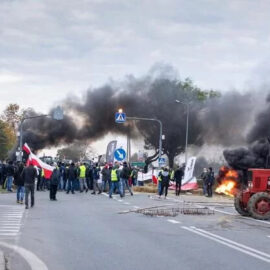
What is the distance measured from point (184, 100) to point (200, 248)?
204ft

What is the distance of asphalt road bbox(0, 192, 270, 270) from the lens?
909 cm

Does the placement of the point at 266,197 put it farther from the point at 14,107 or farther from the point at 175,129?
the point at 14,107

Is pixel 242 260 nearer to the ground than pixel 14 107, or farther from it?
nearer to the ground

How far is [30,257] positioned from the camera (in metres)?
9.50

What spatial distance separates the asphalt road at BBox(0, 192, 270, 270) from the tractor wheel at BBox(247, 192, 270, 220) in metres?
0.38

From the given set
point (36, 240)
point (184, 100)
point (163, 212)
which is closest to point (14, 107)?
point (184, 100)

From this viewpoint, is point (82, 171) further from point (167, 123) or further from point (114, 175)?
point (167, 123)

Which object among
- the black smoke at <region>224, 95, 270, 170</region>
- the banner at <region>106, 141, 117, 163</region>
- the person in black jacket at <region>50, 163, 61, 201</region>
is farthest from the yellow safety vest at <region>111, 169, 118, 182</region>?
the black smoke at <region>224, 95, 270, 170</region>

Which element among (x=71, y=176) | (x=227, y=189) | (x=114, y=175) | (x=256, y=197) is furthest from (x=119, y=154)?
(x=256, y=197)

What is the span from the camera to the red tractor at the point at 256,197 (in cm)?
1808

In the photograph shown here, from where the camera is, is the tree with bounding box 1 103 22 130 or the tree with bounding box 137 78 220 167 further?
the tree with bounding box 1 103 22 130

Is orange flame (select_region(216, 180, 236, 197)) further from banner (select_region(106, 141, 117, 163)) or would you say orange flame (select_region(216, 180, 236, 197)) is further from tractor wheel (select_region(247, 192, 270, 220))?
tractor wheel (select_region(247, 192, 270, 220))

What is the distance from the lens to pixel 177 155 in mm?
72375

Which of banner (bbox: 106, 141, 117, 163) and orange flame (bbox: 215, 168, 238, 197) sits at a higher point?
banner (bbox: 106, 141, 117, 163)
